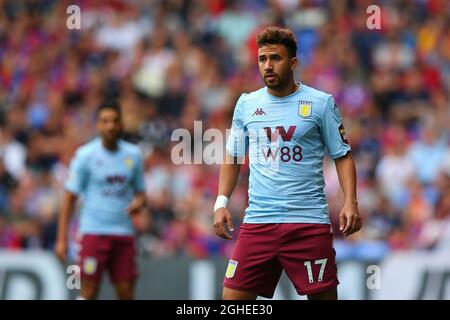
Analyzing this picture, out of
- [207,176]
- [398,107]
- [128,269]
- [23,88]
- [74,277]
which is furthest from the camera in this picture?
[23,88]

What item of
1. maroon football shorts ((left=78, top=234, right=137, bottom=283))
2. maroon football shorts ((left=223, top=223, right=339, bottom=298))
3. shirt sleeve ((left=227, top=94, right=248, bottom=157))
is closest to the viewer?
maroon football shorts ((left=223, top=223, right=339, bottom=298))

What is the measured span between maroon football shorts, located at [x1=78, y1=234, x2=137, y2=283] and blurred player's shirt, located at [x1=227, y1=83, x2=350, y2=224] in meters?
3.41

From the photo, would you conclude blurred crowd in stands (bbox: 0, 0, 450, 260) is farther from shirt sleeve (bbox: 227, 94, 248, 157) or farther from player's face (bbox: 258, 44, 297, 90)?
player's face (bbox: 258, 44, 297, 90)

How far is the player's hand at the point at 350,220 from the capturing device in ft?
23.9

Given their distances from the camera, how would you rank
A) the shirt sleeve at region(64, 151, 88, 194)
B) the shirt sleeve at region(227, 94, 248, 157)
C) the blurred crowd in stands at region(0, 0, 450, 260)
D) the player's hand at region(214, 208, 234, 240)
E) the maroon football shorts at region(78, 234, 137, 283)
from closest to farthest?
1. the player's hand at region(214, 208, 234, 240)
2. the shirt sleeve at region(227, 94, 248, 157)
3. the maroon football shorts at region(78, 234, 137, 283)
4. the shirt sleeve at region(64, 151, 88, 194)
5. the blurred crowd in stands at region(0, 0, 450, 260)

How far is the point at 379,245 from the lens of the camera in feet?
45.8

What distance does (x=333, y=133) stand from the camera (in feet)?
25.1

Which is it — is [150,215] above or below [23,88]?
below

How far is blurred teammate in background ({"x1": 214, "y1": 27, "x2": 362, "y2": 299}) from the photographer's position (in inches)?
298

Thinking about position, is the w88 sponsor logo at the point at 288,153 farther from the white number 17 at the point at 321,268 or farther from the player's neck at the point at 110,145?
the player's neck at the point at 110,145

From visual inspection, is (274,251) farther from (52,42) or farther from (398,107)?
(52,42)

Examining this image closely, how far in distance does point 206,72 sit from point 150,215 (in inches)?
125

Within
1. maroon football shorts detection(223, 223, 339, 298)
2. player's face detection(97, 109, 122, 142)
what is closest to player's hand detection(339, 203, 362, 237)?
maroon football shorts detection(223, 223, 339, 298)

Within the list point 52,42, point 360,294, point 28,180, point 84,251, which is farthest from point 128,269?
point 52,42
